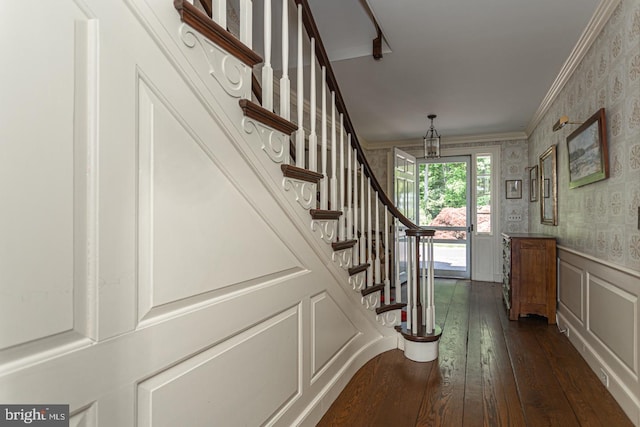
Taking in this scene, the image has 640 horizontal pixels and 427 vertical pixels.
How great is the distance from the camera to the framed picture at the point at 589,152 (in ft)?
7.51

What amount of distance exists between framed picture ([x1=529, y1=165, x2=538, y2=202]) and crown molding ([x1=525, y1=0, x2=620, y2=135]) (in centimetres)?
94

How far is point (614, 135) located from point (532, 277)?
72.7 inches

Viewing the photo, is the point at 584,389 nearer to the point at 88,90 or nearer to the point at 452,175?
the point at 88,90

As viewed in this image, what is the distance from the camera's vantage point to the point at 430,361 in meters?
2.49

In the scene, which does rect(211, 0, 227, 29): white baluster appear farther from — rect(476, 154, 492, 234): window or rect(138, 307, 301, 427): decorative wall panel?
rect(476, 154, 492, 234): window

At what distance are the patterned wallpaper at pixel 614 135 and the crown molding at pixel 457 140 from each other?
8.01 ft

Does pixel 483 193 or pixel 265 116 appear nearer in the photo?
pixel 265 116

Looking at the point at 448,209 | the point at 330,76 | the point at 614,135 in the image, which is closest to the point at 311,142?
the point at 330,76

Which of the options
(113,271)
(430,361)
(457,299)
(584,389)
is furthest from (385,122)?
(113,271)

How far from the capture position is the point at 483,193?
5.66 meters

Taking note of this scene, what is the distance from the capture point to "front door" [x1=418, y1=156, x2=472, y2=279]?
582cm

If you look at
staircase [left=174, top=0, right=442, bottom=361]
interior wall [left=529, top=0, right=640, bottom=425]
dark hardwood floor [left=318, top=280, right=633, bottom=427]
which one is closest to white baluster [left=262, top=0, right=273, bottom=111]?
staircase [left=174, top=0, right=442, bottom=361]

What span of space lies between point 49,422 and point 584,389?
2694mm

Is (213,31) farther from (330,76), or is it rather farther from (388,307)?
(388,307)
